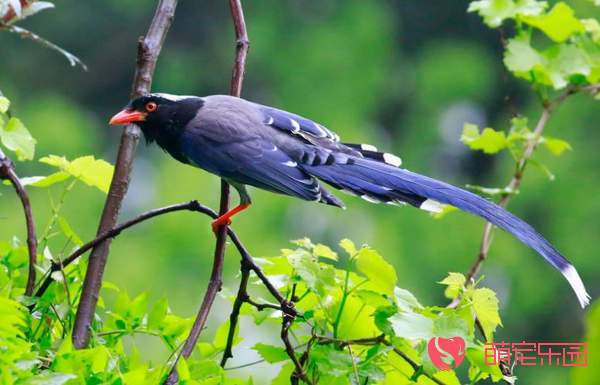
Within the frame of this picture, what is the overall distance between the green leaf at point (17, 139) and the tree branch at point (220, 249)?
269 millimetres

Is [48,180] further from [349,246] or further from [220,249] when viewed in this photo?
[349,246]

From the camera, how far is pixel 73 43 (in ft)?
40.4

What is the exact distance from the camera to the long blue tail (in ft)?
4.84

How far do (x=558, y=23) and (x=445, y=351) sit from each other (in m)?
1.02

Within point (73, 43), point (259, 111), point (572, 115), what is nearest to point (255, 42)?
point (73, 43)

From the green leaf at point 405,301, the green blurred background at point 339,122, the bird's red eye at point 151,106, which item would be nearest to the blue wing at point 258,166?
the bird's red eye at point 151,106

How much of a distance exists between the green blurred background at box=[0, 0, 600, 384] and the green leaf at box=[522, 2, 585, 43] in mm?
6320

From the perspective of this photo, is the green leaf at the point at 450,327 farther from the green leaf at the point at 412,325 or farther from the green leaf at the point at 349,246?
the green leaf at the point at 349,246

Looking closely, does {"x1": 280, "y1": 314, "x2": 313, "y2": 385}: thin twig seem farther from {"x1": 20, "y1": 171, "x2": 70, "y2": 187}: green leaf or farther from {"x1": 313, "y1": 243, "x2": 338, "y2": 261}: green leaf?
{"x1": 20, "y1": 171, "x2": 70, "y2": 187}: green leaf

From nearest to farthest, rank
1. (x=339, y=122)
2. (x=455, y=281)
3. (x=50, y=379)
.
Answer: (x=50, y=379) → (x=455, y=281) → (x=339, y=122)

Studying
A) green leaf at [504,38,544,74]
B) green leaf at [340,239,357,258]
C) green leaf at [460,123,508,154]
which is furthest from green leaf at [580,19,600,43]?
green leaf at [340,239,357,258]

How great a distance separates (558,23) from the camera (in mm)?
2076

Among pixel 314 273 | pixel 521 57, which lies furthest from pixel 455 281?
pixel 521 57

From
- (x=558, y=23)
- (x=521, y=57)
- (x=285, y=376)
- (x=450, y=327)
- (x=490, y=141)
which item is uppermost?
(x=558, y=23)
